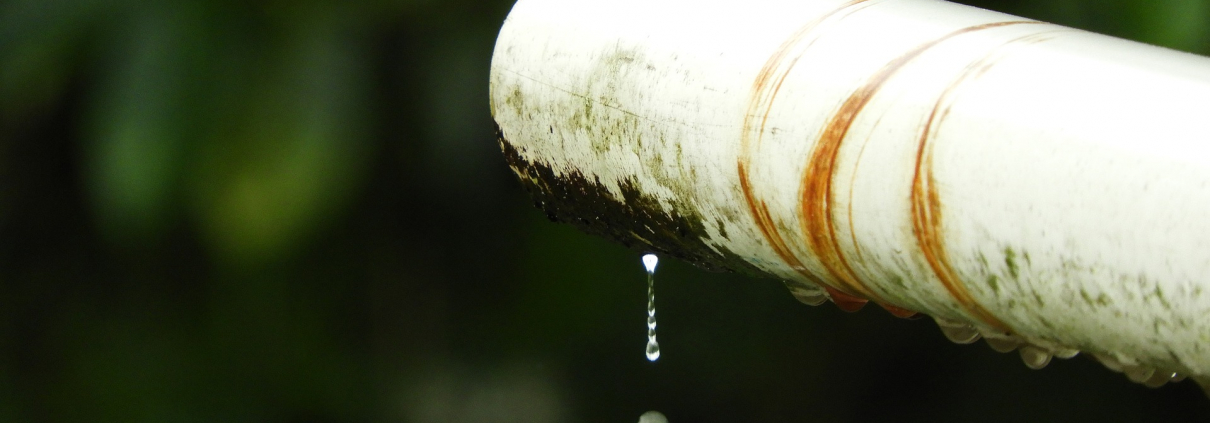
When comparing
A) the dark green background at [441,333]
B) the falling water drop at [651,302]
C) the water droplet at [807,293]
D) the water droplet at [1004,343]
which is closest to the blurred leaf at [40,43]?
the dark green background at [441,333]

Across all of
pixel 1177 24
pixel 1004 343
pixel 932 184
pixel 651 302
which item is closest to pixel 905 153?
pixel 932 184

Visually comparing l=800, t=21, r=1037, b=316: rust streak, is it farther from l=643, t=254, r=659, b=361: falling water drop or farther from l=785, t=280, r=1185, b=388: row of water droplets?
l=643, t=254, r=659, b=361: falling water drop

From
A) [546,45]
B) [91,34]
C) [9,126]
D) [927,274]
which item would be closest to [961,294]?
[927,274]

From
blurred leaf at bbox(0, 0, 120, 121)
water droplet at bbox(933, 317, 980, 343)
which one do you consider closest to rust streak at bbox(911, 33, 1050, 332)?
water droplet at bbox(933, 317, 980, 343)

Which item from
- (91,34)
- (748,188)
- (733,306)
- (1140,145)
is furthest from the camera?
(733,306)

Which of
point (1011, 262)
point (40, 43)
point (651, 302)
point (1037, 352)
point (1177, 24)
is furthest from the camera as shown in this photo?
point (40, 43)

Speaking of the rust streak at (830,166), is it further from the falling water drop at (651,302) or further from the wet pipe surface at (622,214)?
the falling water drop at (651,302)

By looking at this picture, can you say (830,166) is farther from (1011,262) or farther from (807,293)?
(807,293)

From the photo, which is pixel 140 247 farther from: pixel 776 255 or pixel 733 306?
pixel 776 255
